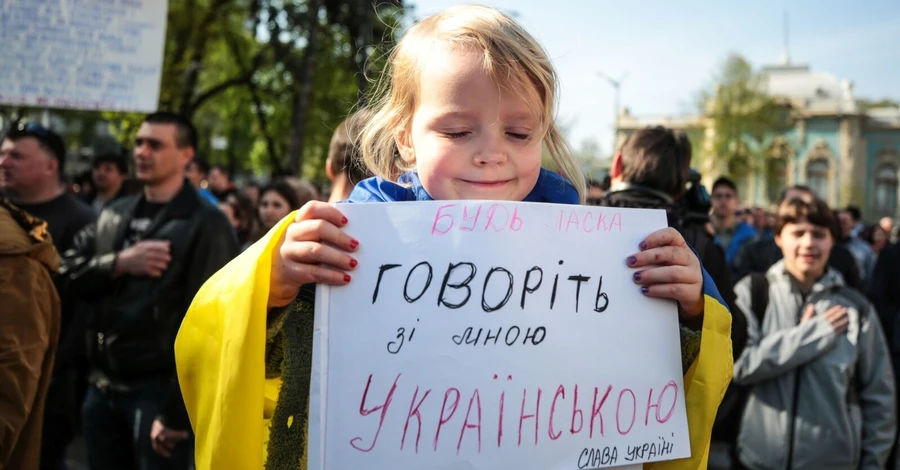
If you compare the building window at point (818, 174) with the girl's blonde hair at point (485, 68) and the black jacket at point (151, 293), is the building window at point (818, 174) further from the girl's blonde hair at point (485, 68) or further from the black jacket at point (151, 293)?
the girl's blonde hair at point (485, 68)

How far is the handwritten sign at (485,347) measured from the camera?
1.22 m

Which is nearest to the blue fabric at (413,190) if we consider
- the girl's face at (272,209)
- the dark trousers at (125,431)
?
the dark trousers at (125,431)

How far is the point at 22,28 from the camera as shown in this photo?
166 inches

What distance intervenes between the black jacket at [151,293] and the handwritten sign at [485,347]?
7.52ft

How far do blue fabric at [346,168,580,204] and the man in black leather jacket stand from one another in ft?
7.14

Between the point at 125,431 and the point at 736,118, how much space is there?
51.8 metres

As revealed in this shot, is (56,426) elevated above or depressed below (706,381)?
below

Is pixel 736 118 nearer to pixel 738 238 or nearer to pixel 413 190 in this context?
pixel 738 238

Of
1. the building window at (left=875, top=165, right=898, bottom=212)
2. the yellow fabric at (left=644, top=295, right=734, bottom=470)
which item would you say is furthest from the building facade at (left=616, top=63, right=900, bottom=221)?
the yellow fabric at (left=644, top=295, right=734, bottom=470)

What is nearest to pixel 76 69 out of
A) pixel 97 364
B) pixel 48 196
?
pixel 48 196

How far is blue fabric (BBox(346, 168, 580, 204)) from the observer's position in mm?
1433

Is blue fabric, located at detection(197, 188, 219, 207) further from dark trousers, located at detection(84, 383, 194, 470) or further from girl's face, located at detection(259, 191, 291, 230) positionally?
dark trousers, located at detection(84, 383, 194, 470)

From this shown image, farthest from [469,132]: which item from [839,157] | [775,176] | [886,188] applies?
[886,188]

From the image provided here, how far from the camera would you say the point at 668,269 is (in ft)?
4.37
